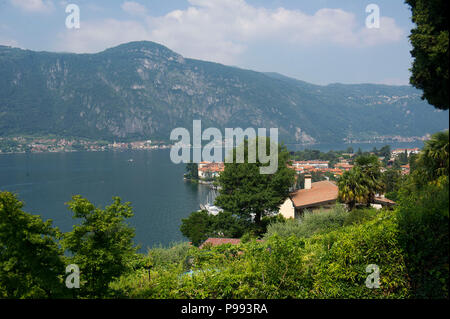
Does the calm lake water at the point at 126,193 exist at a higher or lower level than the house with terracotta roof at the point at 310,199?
lower

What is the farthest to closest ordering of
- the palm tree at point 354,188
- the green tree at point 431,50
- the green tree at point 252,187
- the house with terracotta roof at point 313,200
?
1. the green tree at point 252,187
2. the house with terracotta roof at point 313,200
3. the palm tree at point 354,188
4. the green tree at point 431,50

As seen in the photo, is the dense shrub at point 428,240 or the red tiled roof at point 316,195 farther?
the red tiled roof at point 316,195

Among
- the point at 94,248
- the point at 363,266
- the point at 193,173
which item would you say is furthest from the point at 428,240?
the point at 193,173

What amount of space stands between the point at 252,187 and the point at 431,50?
16.8m

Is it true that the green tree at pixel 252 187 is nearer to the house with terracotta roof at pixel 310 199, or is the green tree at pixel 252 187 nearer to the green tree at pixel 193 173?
the house with terracotta roof at pixel 310 199

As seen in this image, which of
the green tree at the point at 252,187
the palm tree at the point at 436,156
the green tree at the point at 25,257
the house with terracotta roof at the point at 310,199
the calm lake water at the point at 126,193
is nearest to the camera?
the green tree at the point at 25,257

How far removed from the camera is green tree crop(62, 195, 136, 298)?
5027 millimetres

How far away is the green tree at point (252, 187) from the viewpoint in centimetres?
2045

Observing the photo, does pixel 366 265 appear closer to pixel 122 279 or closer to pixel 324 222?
pixel 122 279

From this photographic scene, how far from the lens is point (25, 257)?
14.4 ft

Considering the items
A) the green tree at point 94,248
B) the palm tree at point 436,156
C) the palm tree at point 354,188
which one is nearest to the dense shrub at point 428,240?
the palm tree at point 436,156

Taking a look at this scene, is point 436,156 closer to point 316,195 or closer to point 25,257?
point 25,257

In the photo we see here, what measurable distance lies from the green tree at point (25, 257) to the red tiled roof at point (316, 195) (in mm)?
16324
